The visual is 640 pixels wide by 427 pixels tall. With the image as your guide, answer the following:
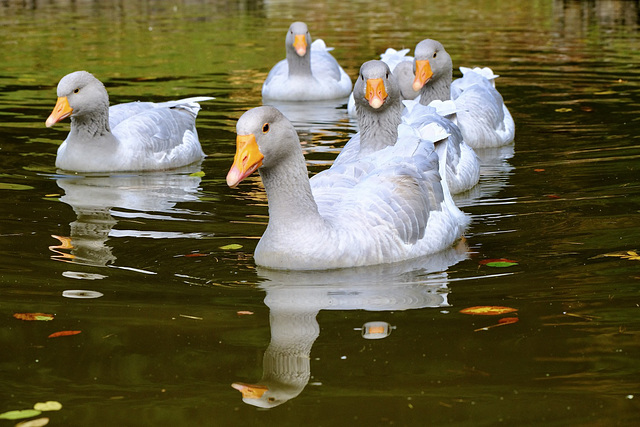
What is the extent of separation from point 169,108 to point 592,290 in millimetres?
7621

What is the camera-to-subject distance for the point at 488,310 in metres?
6.69

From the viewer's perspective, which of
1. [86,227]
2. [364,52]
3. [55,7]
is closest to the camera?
[86,227]

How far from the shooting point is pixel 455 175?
421 inches

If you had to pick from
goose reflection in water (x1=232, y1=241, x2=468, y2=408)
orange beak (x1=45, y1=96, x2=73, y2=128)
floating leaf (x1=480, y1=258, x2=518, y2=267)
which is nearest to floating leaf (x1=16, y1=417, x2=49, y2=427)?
goose reflection in water (x1=232, y1=241, x2=468, y2=408)

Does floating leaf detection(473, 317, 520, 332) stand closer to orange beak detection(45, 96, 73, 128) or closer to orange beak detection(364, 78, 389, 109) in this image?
orange beak detection(364, 78, 389, 109)

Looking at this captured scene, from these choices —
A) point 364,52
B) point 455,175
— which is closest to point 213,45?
point 364,52

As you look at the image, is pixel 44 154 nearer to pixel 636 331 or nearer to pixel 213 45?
pixel 636 331

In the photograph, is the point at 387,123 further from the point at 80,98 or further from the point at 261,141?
the point at 80,98

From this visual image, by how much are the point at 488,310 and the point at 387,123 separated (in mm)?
3809

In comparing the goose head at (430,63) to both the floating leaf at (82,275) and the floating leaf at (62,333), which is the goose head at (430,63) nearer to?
the floating leaf at (82,275)

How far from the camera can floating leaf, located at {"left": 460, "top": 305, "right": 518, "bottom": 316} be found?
6.64 m

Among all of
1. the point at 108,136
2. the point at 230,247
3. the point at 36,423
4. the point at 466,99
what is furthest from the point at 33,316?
the point at 466,99

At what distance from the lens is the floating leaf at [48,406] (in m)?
5.30

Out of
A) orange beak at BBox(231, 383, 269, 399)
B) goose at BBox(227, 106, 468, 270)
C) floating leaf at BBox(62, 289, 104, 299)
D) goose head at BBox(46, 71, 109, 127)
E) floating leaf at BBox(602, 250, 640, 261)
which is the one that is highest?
goose head at BBox(46, 71, 109, 127)
